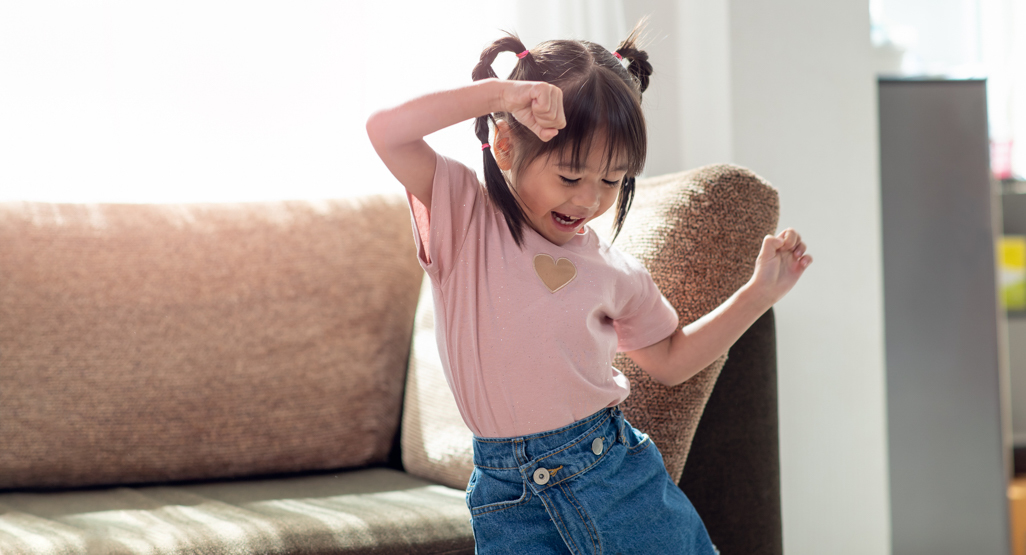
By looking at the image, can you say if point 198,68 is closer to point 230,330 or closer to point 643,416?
point 230,330

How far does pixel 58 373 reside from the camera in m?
1.16

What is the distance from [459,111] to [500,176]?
104 millimetres

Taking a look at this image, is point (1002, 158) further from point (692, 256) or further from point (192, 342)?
point (192, 342)

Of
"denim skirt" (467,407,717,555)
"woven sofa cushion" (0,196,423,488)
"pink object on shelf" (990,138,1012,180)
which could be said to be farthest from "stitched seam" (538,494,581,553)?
"pink object on shelf" (990,138,1012,180)

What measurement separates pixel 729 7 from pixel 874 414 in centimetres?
86

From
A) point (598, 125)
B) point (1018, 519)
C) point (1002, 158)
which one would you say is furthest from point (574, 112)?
point (1002, 158)

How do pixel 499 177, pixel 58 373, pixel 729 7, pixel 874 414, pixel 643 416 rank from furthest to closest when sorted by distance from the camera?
pixel 874 414, pixel 729 7, pixel 58 373, pixel 643 416, pixel 499 177

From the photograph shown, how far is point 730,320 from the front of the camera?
2.68 feet

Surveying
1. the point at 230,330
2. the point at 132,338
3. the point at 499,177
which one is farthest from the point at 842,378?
the point at 132,338

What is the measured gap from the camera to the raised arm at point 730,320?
0.81 meters

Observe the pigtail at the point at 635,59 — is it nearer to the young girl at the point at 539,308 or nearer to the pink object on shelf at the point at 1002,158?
the young girl at the point at 539,308

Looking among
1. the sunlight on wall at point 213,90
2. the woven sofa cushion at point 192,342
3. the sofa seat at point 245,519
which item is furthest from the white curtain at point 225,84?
the sofa seat at point 245,519

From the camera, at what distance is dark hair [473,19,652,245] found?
659mm

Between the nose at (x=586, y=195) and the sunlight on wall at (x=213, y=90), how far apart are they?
870 millimetres
